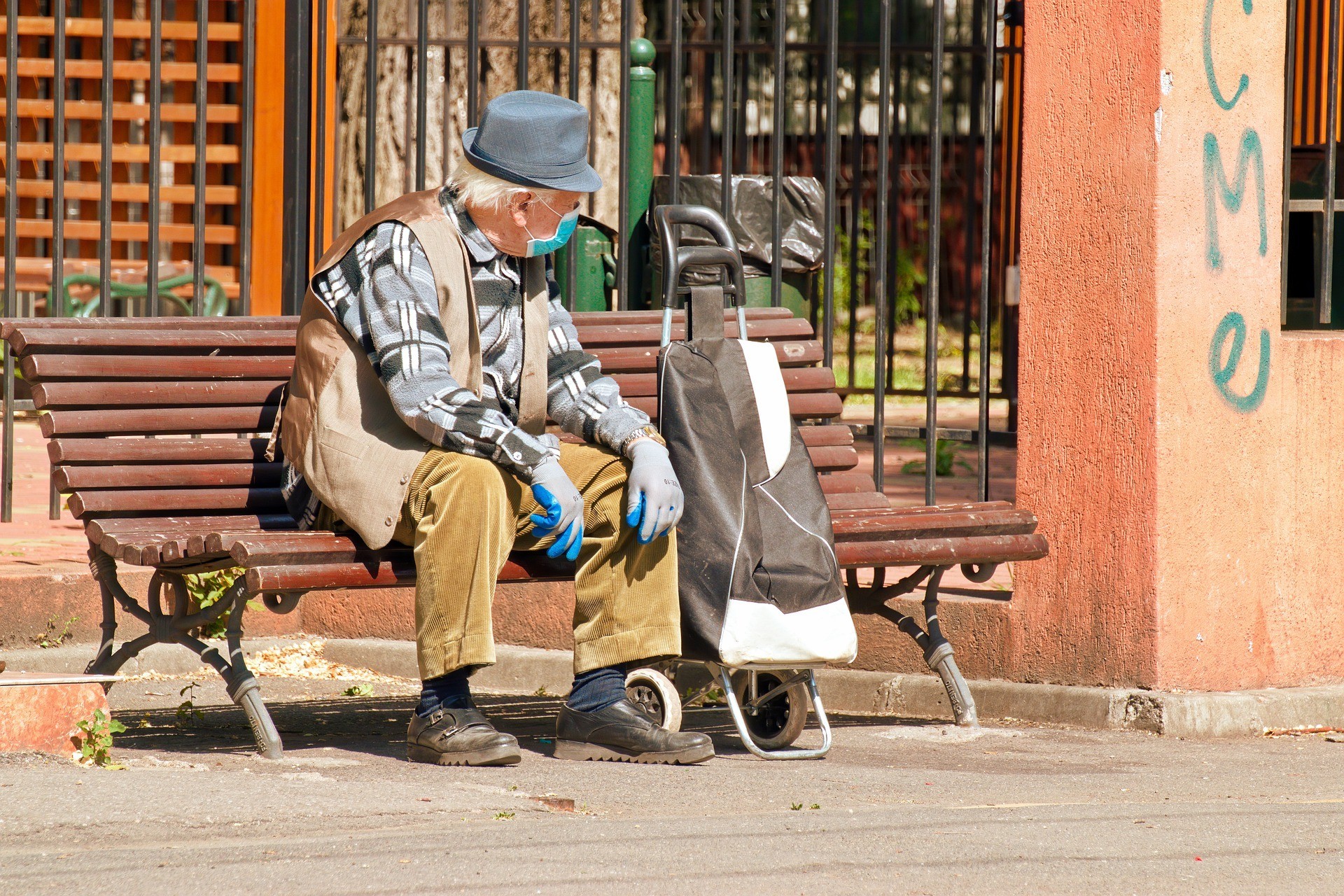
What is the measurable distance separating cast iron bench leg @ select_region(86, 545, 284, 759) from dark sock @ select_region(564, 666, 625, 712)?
665 mm

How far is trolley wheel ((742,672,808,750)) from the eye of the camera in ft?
13.4

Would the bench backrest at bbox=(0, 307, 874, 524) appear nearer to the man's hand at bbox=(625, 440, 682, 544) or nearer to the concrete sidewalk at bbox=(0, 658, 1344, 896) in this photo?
the concrete sidewalk at bbox=(0, 658, 1344, 896)

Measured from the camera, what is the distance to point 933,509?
4.57 m

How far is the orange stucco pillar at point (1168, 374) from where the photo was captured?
4.62 meters

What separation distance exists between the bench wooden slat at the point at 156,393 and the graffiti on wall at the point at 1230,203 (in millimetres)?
2422

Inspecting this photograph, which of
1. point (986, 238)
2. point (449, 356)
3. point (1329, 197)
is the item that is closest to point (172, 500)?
point (449, 356)

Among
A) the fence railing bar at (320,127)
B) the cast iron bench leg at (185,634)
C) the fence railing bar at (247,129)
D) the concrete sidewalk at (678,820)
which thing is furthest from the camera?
the fence railing bar at (320,127)

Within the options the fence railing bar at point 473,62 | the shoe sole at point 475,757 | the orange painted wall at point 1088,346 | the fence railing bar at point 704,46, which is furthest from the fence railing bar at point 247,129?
the fence railing bar at point 704,46

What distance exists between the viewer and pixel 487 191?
3.99 metres

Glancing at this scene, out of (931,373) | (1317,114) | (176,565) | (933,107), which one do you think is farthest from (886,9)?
(1317,114)

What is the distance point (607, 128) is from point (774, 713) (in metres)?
5.52

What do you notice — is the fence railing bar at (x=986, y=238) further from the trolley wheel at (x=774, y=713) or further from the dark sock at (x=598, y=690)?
the dark sock at (x=598, y=690)

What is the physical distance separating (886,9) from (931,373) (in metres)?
1.03

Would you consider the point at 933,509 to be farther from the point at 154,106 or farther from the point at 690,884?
the point at 154,106
